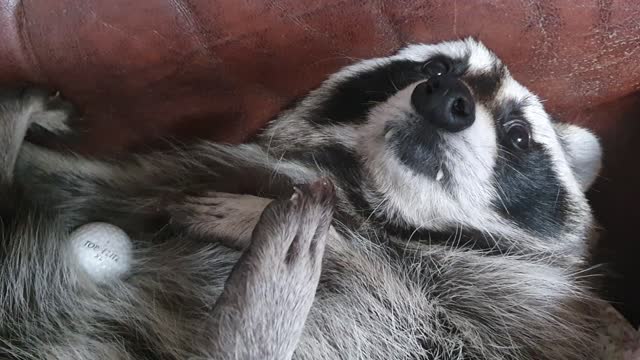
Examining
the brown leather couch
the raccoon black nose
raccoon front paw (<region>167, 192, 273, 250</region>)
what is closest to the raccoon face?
the raccoon black nose

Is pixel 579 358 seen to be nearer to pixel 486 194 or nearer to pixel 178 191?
pixel 486 194

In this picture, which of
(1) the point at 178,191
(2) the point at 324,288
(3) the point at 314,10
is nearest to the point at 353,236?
(2) the point at 324,288

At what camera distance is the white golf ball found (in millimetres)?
1867

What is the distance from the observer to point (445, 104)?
1.80 metres

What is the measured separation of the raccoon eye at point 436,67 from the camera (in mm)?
2166

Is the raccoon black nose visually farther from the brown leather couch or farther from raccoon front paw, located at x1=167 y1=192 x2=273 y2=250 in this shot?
the brown leather couch

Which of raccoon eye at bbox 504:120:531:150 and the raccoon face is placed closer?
the raccoon face

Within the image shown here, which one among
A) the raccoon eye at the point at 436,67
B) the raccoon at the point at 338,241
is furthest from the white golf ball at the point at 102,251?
the raccoon eye at the point at 436,67

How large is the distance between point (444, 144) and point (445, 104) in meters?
0.10

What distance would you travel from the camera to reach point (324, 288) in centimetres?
183

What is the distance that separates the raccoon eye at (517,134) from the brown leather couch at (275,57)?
42cm

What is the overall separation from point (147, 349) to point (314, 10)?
1.04 meters

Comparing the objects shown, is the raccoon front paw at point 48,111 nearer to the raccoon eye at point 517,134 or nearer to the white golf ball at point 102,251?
the white golf ball at point 102,251

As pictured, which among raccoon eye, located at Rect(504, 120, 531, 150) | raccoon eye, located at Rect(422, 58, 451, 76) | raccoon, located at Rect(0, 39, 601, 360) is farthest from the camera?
raccoon eye, located at Rect(422, 58, 451, 76)
